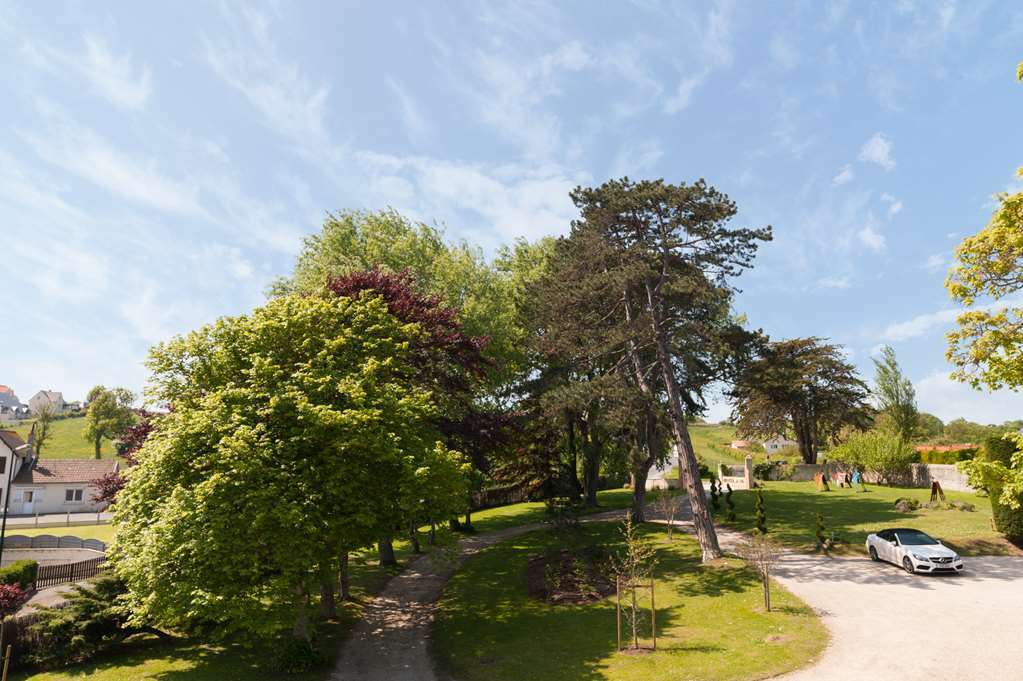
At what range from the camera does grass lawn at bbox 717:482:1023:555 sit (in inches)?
928

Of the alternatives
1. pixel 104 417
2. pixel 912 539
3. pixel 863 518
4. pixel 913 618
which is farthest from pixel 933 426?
pixel 104 417

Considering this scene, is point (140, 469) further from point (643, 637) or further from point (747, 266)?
point (747, 266)

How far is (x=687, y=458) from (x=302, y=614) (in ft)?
55.0

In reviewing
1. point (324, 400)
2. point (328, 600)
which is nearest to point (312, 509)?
point (324, 400)

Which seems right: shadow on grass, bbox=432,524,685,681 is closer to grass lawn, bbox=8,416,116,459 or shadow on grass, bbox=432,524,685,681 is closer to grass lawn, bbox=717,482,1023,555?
grass lawn, bbox=717,482,1023,555

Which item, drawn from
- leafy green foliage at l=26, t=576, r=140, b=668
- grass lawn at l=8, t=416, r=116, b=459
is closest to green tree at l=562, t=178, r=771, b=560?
leafy green foliage at l=26, t=576, r=140, b=668

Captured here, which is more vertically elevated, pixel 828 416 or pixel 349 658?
pixel 828 416

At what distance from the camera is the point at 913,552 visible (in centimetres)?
2014

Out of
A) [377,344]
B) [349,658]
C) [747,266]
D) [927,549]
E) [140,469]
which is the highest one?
[747,266]

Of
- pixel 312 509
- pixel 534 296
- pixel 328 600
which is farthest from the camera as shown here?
pixel 534 296

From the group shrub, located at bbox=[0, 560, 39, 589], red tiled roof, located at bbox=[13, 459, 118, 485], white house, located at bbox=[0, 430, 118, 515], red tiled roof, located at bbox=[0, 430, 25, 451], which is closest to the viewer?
shrub, located at bbox=[0, 560, 39, 589]

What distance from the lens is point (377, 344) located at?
745 inches

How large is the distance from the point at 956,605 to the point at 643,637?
375 inches

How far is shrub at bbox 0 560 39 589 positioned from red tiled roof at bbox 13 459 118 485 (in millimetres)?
40570
